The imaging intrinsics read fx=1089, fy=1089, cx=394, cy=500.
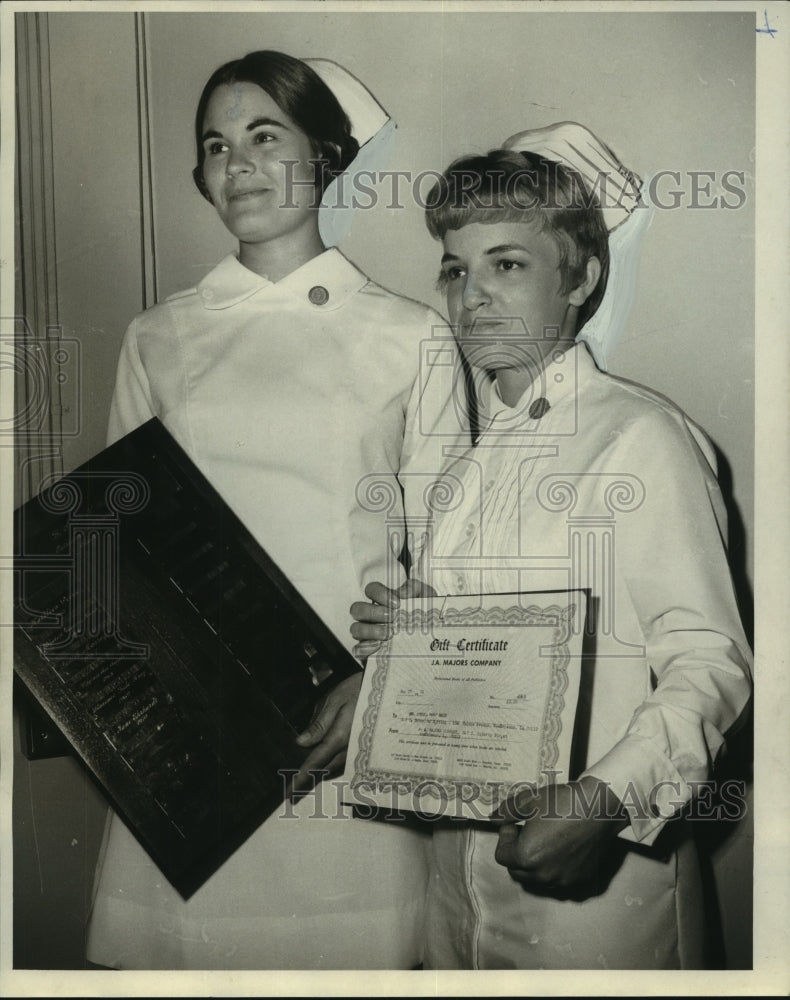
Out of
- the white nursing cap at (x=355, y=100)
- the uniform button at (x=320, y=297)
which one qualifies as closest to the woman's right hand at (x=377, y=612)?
the uniform button at (x=320, y=297)

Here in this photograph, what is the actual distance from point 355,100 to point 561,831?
1199 mm

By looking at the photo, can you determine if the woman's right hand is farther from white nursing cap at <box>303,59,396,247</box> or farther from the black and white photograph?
white nursing cap at <box>303,59,396,247</box>

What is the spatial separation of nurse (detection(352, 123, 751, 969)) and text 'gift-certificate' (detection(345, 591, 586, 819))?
0.04m

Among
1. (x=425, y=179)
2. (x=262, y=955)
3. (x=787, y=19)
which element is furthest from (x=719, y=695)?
(x=787, y=19)

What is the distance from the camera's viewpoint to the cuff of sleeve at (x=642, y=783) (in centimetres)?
157

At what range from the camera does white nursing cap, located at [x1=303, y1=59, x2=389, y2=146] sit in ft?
5.86

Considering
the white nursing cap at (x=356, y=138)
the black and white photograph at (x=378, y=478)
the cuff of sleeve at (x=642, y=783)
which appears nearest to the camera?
the cuff of sleeve at (x=642, y=783)

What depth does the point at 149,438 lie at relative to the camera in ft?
5.83

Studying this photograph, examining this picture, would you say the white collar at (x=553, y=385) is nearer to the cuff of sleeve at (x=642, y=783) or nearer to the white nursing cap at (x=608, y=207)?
the white nursing cap at (x=608, y=207)

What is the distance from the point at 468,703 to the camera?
1.64 m

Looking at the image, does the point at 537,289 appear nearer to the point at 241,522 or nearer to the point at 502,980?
the point at 241,522

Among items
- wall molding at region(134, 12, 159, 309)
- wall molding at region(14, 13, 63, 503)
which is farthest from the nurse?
wall molding at region(14, 13, 63, 503)

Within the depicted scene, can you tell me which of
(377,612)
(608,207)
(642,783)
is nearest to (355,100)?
(608,207)

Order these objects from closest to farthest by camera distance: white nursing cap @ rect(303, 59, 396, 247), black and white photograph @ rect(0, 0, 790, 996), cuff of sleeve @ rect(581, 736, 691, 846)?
cuff of sleeve @ rect(581, 736, 691, 846)
black and white photograph @ rect(0, 0, 790, 996)
white nursing cap @ rect(303, 59, 396, 247)
